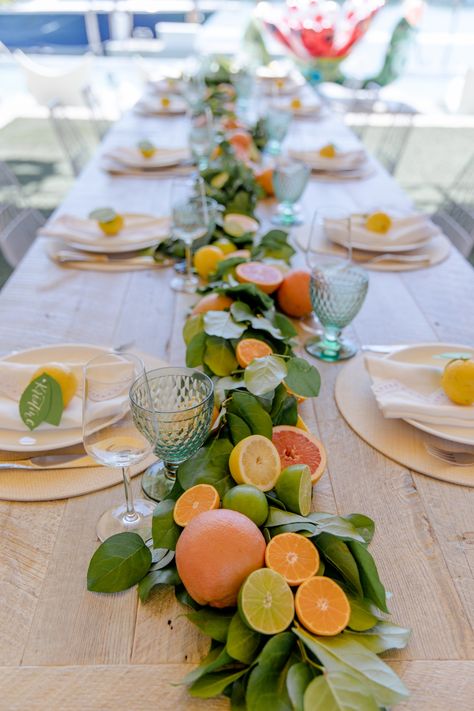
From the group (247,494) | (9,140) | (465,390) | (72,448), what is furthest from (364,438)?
(9,140)

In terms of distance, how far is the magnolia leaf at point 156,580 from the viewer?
0.62 m

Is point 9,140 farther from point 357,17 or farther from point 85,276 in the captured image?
point 85,276

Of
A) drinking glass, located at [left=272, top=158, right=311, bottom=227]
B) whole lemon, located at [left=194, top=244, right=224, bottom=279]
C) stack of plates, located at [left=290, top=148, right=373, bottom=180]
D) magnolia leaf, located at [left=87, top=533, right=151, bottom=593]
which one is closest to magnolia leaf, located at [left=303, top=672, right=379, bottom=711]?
magnolia leaf, located at [left=87, top=533, right=151, bottom=593]

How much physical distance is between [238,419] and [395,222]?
98 centimetres

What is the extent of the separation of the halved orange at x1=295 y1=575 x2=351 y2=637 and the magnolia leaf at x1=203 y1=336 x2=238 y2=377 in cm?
36

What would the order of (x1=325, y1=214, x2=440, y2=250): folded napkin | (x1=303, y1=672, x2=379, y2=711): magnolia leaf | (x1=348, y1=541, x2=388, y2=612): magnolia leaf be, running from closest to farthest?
(x1=303, y1=672, x2=379, y2=711): magnolia leaf
(x1=348, y1=541, x2=388, y2=612): magnolia leaf
(x1=325, y1=214, x2=440, y2=250): folded napkin

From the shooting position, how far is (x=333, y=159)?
210 centimetres

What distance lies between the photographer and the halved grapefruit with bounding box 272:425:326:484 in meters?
0.77

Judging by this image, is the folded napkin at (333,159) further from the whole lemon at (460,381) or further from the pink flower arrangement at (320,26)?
the pink flower arrangement at (320,26)

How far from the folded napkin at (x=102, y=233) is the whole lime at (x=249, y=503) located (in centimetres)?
93

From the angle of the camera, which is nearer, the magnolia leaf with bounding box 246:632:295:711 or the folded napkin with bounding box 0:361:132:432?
the magnolia leaf with bounding box 246:632:295:711

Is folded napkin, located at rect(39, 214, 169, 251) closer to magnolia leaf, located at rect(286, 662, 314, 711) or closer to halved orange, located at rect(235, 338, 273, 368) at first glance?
halved orange, located at rect(235, 338, 273, 368)

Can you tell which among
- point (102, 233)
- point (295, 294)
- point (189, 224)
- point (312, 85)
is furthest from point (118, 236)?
point (312, 85)

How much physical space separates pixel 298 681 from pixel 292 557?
119 mm
